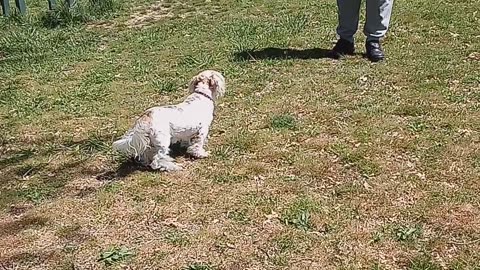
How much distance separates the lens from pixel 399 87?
19.4 ft

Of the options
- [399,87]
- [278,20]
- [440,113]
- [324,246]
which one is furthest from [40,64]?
[324,246]

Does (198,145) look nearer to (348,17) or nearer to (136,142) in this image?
(136,142)

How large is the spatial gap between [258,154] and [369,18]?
2479mm

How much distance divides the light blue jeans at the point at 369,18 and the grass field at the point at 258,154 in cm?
27

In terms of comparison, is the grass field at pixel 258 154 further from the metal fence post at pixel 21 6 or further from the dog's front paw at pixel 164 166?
the metal fence post at pixel 21 6

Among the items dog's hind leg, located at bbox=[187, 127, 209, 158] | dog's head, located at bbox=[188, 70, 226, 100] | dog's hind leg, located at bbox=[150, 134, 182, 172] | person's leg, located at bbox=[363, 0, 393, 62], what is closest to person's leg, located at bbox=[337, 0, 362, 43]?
person's leg, located at bbox=[363, 0, 393, 62]

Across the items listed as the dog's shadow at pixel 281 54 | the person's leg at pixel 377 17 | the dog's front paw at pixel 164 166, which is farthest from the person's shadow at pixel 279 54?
the dog's front paw at pixel 164 166

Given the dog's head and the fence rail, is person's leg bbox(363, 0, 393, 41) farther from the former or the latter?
the fence rail

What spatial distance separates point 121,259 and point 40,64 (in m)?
4.47

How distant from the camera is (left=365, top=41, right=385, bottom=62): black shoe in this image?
261 inches

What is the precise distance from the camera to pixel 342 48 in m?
6.86

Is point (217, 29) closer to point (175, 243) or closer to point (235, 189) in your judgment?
point (235, 189)

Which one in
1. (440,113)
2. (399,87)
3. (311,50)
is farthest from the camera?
(311,50)

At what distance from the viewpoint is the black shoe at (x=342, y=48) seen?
22.5ft
